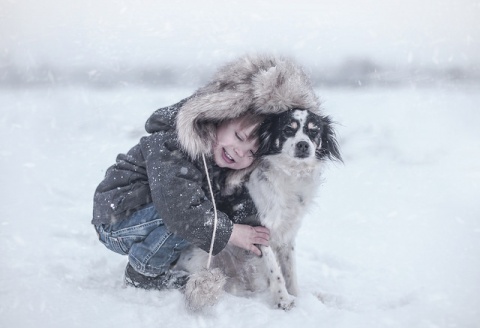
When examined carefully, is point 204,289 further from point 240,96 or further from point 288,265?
point 240,96

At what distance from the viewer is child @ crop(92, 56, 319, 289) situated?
238 cm

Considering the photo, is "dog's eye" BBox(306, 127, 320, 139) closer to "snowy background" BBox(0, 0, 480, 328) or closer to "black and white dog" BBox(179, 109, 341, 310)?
"black and white dog" BBox(179, 109, 341, 310)

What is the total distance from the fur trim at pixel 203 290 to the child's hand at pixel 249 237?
28 centimetres

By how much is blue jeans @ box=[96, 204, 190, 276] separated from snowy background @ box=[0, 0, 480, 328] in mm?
168

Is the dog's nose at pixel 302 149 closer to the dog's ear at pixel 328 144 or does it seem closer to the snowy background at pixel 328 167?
the dog's ear at pixel 328 144

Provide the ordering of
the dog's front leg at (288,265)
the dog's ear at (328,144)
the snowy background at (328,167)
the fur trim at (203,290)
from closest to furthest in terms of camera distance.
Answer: the fur trim at (203,290)
the snowy background at (328,167)
the dog's ear at (328,144)
the dog's front leg at (288,265)

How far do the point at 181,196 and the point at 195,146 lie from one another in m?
0.26

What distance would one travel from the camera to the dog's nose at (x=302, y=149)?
2541mm

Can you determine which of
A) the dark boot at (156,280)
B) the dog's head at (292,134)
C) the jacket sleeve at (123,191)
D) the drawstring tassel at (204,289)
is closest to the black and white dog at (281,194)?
the dog's head at (292,134)

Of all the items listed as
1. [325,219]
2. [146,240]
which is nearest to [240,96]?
[146,240]

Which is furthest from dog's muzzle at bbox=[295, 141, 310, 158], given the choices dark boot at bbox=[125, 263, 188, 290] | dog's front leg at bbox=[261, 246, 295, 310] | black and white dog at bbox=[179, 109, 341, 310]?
dark boot at bbox=[125, 263, 188, 290]

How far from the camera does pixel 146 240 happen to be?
2.61 meters

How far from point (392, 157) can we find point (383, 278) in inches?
101

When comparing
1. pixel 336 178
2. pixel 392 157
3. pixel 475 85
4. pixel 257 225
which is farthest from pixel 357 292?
pixel 475 85
